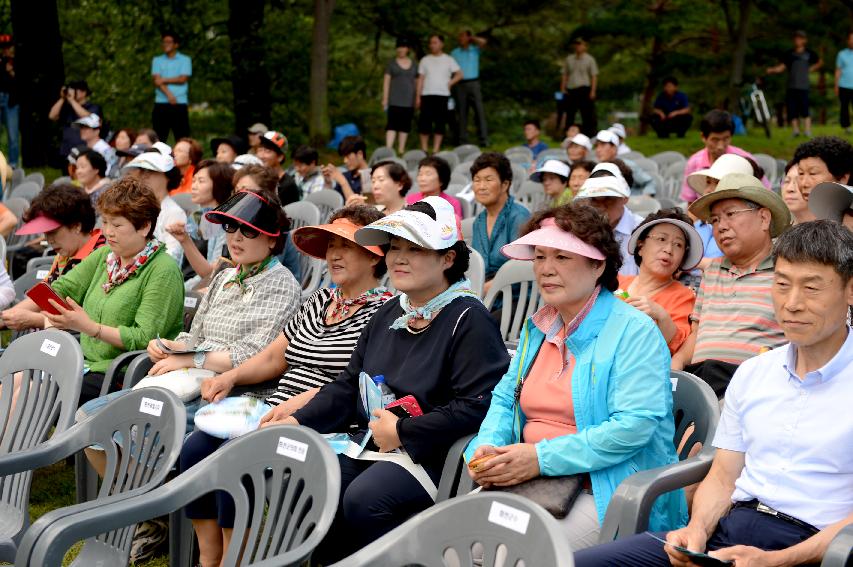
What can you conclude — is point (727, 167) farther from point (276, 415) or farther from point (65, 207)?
point (65, 207)

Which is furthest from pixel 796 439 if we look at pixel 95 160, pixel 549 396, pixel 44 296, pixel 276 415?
pixel 95 160

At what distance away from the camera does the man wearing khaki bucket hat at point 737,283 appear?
13.1 ft

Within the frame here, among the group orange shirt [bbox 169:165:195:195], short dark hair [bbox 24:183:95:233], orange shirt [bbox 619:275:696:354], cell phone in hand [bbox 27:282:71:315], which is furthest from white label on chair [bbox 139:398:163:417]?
orange shirt [bbox 169:165:195:195]

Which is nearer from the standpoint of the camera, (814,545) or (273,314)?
(814,545)

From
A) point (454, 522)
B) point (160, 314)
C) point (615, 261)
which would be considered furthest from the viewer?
point (160, 314)

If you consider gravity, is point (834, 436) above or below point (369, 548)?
above

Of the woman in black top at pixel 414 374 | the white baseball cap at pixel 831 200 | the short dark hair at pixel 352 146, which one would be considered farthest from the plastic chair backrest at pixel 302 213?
the white baseball cap at pixel 831 200

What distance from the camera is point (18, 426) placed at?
13.2 ft

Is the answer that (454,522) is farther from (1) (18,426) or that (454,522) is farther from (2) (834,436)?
(1) (18,426)

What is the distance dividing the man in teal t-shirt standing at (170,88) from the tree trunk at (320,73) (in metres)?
1.79

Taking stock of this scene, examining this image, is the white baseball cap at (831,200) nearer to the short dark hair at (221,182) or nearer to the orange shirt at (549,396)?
the orange shirt at (549,396)

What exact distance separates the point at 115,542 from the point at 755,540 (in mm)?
1995

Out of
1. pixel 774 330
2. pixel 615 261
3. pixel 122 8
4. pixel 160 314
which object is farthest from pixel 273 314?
pixel 122 8

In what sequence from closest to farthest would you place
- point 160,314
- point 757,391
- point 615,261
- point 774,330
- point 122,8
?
point 757,391 → point 615,261 → point 774,330 → point 160,314 → point 122,8
